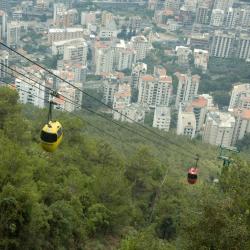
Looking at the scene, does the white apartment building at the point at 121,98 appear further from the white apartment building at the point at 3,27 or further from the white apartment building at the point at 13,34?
the white apartment building at the point at 3,27

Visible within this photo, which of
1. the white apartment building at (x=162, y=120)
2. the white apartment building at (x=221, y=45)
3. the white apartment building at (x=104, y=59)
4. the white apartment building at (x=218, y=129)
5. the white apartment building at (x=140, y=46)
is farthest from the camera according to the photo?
the white apartment building at (x=221, y=45)

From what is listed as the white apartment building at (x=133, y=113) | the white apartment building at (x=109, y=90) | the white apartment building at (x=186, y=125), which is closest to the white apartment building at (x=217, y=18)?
the white apartment building at (x=109, y=90)

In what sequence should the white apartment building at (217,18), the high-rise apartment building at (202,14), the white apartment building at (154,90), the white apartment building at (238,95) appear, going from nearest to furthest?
1. the white apartment building at (154,90)
2. the white apartment building at (238,95)
3. the white apartment building at (217,18)
4. the high-rise apartment building at (202,14)

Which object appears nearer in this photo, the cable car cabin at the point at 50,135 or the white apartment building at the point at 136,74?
the cable car cabin at the point at 50,135

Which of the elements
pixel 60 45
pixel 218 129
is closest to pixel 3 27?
pixel 60 45

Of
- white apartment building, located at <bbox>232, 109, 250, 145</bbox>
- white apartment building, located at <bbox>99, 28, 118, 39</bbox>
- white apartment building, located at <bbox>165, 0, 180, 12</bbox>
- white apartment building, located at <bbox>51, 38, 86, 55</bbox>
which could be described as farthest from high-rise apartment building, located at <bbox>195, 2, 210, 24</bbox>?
white apartment building, located at <bbox>232, 109, 250, 145</bbox>

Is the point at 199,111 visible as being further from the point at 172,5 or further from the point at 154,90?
the point at 172,5

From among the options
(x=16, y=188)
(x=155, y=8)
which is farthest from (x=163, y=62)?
(x=16, y=188)

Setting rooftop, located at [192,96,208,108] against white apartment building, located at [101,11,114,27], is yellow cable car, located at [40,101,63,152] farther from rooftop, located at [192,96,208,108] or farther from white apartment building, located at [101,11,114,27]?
white apartment building, located at [101,11,114,27]
